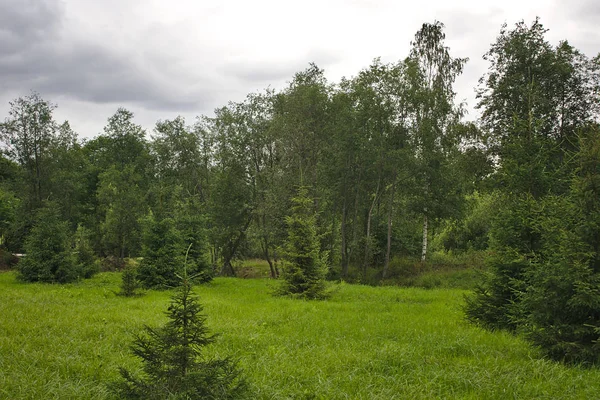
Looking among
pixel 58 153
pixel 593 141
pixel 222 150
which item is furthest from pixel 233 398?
pixel 58 153

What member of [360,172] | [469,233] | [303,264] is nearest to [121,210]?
[360,172]

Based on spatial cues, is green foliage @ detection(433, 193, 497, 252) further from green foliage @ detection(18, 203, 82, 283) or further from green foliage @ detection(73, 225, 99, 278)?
green foliage @ detection(18, 203, 82, 283)

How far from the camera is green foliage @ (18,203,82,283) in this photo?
58.0ft

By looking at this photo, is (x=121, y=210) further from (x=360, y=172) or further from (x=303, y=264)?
(x=303, y=264)

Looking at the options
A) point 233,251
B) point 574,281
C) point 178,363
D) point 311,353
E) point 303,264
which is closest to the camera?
point 178,363

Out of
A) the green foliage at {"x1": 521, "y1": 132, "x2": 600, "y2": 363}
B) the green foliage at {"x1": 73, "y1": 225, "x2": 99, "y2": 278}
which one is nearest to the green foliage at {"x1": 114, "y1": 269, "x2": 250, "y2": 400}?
the green foliage at {"x1": 521, "y1": 132, "x2": 600, "y2": 363}

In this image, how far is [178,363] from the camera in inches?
172

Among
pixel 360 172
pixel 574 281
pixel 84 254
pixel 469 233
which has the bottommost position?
pixel 84 254

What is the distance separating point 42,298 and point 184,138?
65.6ft

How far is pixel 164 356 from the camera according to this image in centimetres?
432

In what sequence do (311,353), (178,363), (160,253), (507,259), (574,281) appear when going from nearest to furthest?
(178,363)
(574,281)
(311,353)
(507,259)
(160,253)

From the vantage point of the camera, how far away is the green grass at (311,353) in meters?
5.46

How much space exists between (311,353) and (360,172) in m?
19.8

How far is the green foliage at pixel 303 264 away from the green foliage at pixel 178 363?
1024 cm
